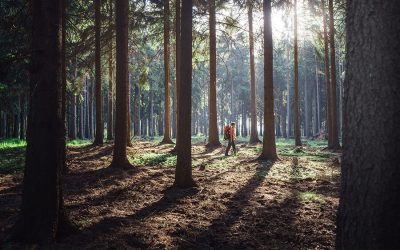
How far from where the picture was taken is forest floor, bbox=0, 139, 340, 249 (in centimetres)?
535

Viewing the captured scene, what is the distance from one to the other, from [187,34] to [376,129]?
6586mm

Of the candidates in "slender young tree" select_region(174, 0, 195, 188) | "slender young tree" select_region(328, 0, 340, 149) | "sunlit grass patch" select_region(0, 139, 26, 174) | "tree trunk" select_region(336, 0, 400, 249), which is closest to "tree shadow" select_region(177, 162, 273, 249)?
"slender young tree" select_region(174, 0, 195, 188)

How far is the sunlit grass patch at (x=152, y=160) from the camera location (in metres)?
13.3

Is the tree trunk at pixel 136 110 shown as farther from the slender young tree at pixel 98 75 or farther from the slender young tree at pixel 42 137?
the slender young tree at pixel 42 137

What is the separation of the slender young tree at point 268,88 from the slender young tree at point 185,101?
20.9ft

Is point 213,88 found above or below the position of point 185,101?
above

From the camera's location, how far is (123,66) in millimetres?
11234

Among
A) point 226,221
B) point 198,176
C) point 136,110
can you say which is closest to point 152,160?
point 198,176

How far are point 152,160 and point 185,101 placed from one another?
5.75 metres

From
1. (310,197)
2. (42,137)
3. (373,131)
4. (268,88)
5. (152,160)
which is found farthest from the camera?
(268,88)

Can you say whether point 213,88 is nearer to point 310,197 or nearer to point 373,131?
point 310,197

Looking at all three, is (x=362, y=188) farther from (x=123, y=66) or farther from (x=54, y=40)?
(x=123, y=66)

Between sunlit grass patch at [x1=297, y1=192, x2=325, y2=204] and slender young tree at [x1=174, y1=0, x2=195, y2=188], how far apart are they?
2.75 m

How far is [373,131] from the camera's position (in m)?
2.87
